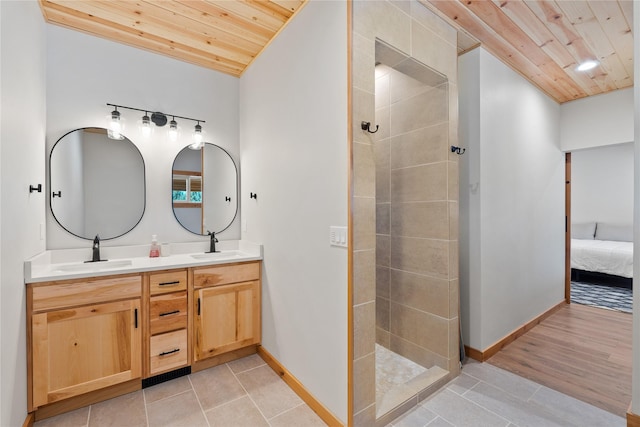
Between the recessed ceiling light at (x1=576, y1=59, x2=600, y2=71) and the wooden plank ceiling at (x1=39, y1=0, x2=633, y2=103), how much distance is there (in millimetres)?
51

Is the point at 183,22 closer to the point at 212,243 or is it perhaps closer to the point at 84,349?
the point at 212,243

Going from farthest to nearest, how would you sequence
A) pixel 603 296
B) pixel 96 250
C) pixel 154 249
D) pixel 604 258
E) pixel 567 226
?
pixel 604 258 → pixel 603 296 → pixel 567 226 → pixel 154 249 → pixel 96 250

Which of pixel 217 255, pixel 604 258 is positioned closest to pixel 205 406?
pixel 217 255

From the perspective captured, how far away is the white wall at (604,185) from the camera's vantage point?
554 centimetres

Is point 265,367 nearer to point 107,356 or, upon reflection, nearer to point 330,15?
point 107,356

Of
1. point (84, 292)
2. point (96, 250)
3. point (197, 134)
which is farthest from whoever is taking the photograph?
point (197, 134)

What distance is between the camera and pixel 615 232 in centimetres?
561

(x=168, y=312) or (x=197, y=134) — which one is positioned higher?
(x=197, y=134)

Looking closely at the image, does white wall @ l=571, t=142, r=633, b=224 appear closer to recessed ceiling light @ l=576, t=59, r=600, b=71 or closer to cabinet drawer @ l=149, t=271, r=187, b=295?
recessed ceiling light @ l=576, t=59, r=600, b=71

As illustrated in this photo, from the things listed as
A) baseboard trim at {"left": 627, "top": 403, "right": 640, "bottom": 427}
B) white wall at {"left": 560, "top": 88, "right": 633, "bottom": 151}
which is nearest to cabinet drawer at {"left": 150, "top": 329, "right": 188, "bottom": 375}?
baseboard trim at {"left": 627, "top": 403, "right": 640, "bottom": 427}

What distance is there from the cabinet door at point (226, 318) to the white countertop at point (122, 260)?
0.26 meters

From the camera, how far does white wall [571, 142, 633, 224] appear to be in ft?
18.2

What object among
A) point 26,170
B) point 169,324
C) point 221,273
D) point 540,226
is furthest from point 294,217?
point 540,226

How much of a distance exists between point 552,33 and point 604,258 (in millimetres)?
4242
